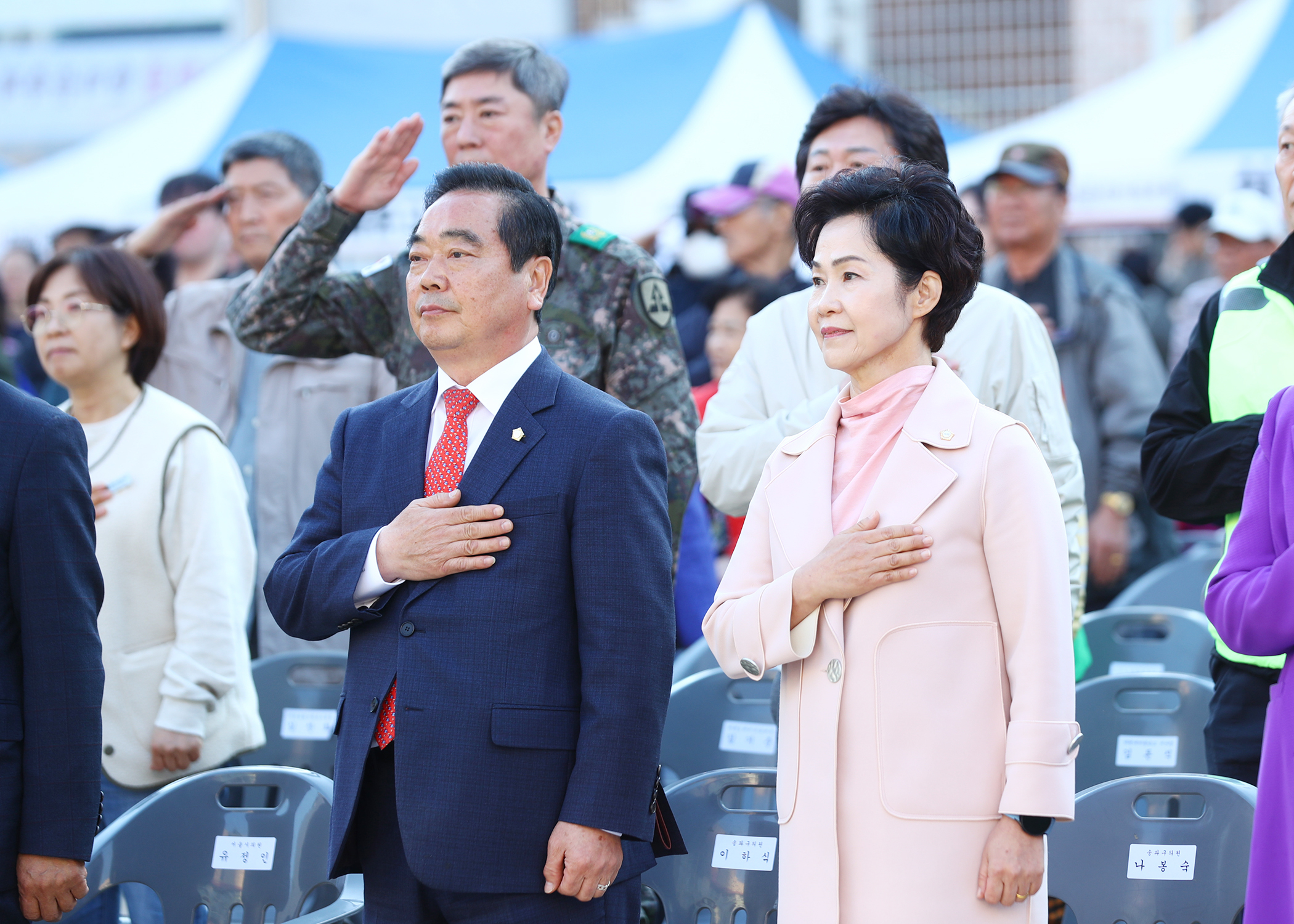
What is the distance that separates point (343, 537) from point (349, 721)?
30 cm

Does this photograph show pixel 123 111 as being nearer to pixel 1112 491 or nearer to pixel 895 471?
pixel 1112 491

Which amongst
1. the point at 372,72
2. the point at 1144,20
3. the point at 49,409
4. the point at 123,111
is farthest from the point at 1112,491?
the point at 1144,20

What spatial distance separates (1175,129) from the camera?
9758 millimetres

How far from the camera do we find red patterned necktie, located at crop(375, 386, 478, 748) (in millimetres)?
2271

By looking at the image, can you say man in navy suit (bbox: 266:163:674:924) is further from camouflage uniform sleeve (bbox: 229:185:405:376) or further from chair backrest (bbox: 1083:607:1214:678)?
chair backrest (bbox: 1083:607:1214:678)

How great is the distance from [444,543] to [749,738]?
1572 millimetres

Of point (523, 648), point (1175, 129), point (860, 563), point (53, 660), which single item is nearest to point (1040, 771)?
point (860, 563)

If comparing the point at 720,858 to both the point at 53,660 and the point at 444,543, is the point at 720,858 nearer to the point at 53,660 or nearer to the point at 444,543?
the point at 444,543

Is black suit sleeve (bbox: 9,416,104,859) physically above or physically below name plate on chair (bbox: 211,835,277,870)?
above

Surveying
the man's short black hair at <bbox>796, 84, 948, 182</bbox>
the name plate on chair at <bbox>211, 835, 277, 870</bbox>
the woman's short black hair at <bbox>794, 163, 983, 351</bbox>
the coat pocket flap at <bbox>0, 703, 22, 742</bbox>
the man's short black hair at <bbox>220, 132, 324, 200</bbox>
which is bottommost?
the name plate on chair at <bbox>211, 835, 277, 870</bbox>

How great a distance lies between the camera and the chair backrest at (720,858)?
2760 mm

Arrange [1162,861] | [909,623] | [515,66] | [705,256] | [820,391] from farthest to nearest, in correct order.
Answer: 1. [705,256]
2. [515,66]
3. [820,391]
4. [1162,861]
5. [909,623]

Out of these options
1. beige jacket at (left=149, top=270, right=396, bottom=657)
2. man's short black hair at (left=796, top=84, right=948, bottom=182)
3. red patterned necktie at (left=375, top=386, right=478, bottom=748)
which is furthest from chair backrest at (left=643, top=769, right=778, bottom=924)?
beige jacket at (left=149, top=270, right=396, bottom=657)

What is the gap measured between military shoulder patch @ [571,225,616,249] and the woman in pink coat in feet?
3.60
